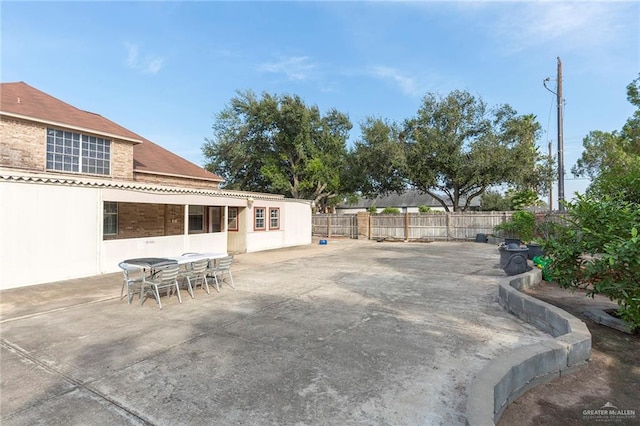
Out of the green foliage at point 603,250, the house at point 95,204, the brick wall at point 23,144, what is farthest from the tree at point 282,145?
the green foliage at point 603,250

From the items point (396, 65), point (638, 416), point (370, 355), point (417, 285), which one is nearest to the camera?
point (638, 416)

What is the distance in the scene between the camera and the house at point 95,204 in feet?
25.2

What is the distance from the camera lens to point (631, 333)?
421cm

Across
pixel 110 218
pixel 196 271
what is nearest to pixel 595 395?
pixel 196 271

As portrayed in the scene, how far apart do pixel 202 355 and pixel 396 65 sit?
1507cm

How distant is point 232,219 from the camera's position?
1474cm

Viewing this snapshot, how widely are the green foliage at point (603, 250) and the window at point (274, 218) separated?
12.5 m

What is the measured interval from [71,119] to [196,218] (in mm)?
5949

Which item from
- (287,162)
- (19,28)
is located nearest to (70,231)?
(19,28)

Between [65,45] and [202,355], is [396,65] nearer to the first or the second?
[65,45]

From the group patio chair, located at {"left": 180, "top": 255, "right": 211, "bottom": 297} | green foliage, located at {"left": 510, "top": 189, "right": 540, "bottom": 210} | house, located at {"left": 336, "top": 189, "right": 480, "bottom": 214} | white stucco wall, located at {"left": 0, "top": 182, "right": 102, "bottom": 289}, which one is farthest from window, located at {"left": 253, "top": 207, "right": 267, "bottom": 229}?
house, located at {"left": 336, "top": 189, "right": 480, "bottom": 214}

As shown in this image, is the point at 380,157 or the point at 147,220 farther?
the point at 380,157

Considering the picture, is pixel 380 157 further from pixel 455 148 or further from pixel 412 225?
pixel 412 225

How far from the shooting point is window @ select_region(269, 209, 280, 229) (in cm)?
1584
